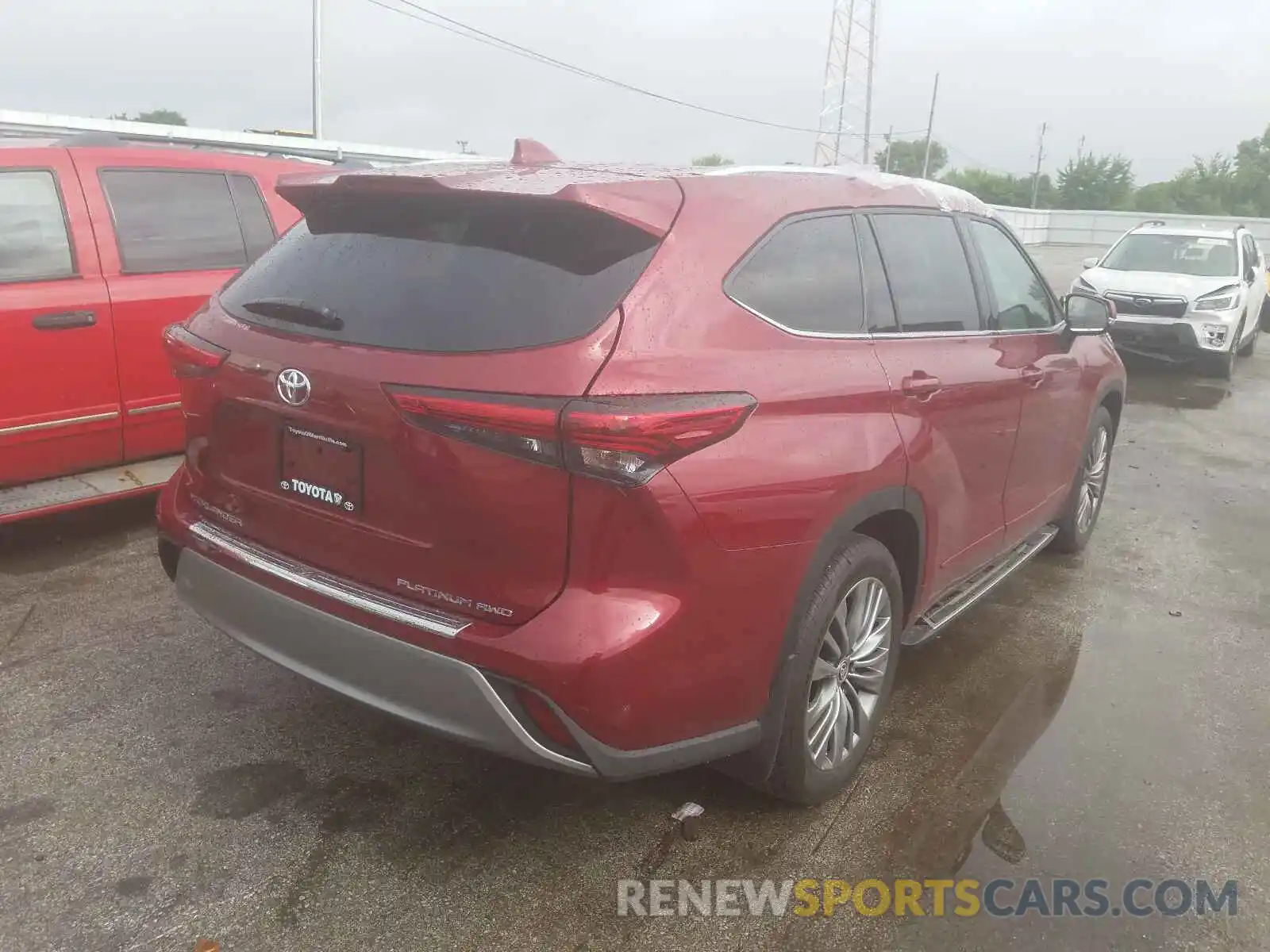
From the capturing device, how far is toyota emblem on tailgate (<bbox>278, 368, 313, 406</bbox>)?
2.42 metres

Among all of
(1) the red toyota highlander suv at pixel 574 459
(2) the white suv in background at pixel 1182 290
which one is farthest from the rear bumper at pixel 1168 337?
(1) the red toyota highlander suv at pixel 574 459

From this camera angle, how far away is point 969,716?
3555mm

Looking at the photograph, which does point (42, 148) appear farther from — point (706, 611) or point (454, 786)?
point (706, 611)

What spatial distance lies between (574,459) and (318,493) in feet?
2.50

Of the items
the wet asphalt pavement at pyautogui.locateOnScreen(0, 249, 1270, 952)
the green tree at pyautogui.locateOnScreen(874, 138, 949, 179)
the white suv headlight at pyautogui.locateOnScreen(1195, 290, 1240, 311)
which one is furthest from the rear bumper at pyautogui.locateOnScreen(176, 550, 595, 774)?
the green tree at pyautogui.locateOnScreen(874, 138, 949, 179)

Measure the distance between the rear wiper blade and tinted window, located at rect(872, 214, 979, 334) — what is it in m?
1.70

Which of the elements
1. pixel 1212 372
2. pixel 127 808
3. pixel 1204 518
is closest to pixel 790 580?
pixel 127 808

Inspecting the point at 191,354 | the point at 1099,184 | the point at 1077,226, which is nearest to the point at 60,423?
the point at 191,354

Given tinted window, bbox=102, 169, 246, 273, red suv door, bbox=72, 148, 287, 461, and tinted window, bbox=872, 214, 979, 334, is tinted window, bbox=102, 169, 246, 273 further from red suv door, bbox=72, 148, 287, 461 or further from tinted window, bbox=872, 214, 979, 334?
tinted window, bbox=872, 214, 979, 334

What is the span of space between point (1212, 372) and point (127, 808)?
12.5 metres

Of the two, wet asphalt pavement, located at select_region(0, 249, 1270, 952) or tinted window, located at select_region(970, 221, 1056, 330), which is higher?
tinted window, located at select_region(970, 221, 1056, 330)

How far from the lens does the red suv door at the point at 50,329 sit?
13.6 feet

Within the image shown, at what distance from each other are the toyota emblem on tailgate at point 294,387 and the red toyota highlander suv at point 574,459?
10mm

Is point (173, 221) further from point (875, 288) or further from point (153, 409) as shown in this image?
point (875, 288)
